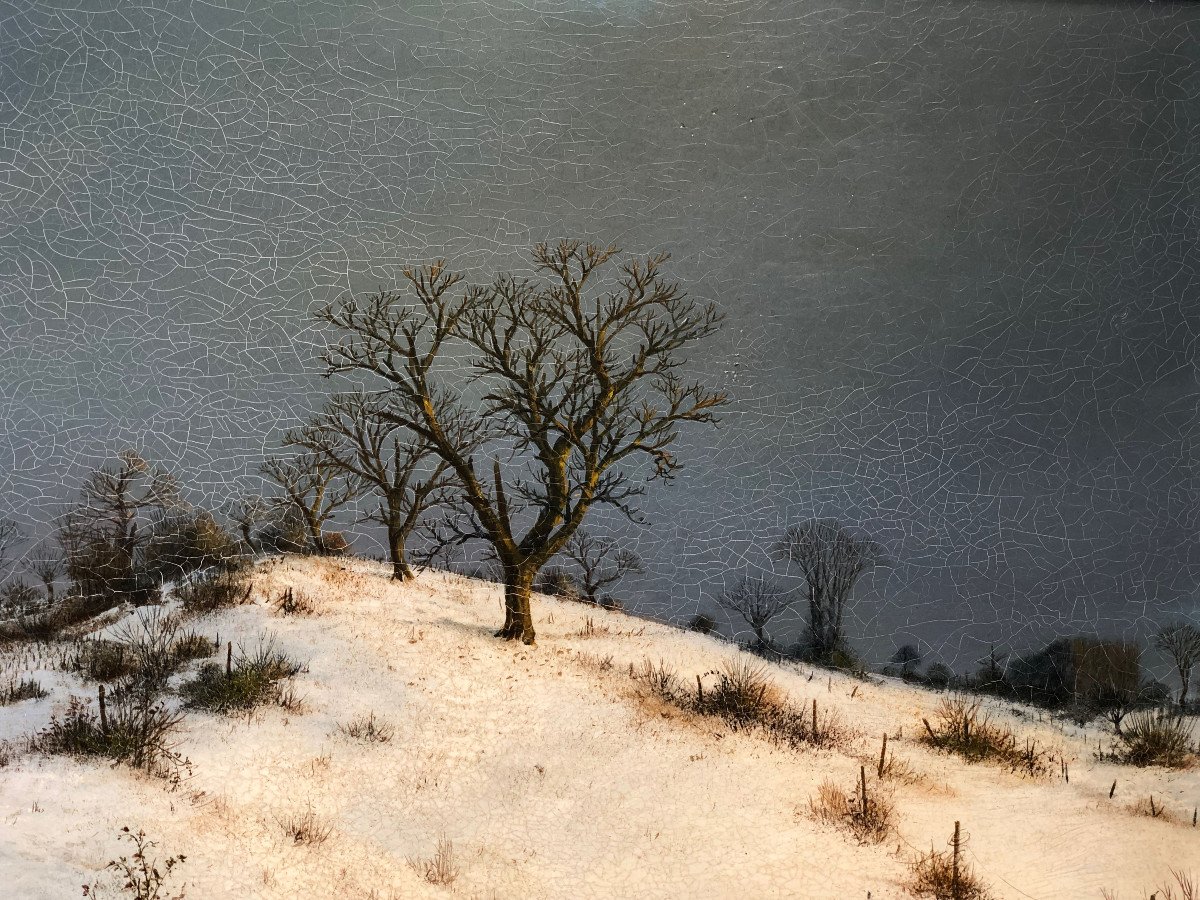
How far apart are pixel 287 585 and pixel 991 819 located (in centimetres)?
444

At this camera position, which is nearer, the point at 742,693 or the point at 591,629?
the point at 742,693

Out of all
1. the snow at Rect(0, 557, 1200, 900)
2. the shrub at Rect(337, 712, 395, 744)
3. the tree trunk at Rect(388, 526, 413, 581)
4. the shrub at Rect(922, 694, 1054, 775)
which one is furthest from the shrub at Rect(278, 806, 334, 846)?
the shrub at Rect(922, 694, 1054, 775)

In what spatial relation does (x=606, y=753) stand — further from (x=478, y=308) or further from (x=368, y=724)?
(x=478, y=308)

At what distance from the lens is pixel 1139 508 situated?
20.2 ft

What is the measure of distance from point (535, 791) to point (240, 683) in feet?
6.47

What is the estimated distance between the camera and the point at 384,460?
19.7ft

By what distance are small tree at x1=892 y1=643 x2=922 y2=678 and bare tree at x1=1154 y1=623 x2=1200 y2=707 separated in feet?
5.01

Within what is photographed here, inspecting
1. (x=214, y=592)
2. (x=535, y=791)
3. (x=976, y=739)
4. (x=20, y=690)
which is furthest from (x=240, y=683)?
(x=976, y=739)

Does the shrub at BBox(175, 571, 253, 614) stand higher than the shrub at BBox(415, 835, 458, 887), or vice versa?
the shrub at BBox(175, 571, 253, 614)

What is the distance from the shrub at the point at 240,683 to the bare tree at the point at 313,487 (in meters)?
0.93

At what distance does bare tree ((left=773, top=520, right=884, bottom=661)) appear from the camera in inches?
231

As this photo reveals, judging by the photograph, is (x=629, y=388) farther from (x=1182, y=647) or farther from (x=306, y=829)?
(x=1182, y=647)

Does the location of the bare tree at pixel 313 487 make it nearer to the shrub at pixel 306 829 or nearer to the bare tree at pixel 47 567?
the bare tree at pixel 47 567

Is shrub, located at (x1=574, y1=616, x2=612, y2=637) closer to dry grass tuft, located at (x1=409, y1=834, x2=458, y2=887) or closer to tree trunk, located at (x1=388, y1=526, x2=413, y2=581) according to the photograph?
tree trunk, located at (x1=388, y1=526, x2=413, y2=581)
